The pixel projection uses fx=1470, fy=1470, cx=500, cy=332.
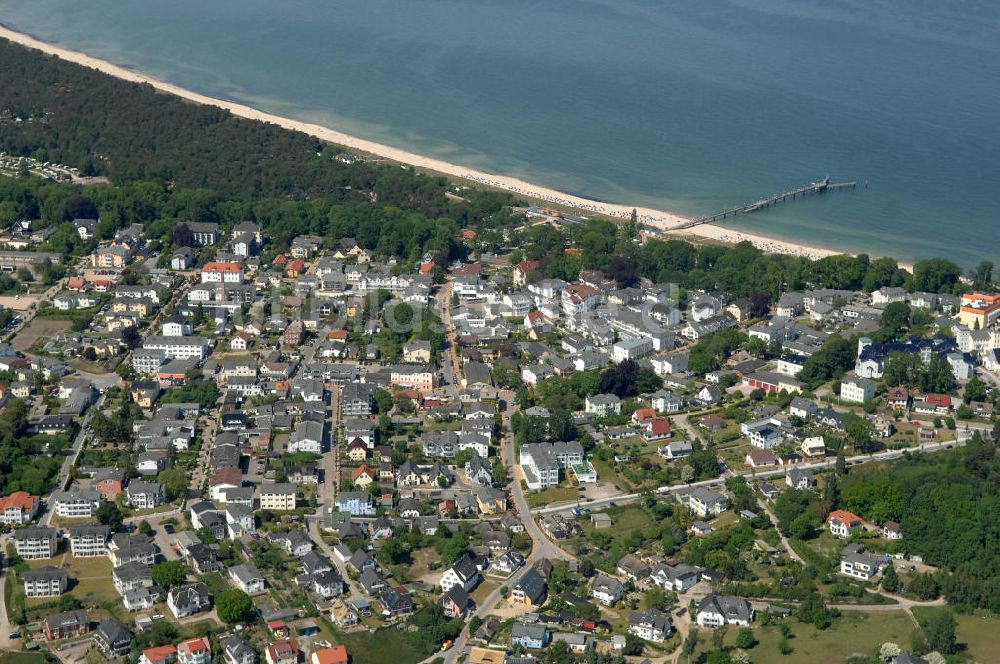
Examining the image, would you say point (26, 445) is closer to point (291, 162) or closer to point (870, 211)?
point (291, 162)

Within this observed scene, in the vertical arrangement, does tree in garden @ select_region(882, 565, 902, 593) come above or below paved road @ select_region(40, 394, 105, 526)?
above

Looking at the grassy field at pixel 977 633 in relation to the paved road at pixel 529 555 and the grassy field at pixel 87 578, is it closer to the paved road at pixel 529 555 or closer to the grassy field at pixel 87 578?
the paved road at pixel 529 555

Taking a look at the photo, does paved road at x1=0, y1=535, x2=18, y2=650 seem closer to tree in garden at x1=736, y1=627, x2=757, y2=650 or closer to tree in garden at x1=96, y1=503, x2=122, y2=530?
tree in garden at x1=96, y1=503, x2=122, y2=530

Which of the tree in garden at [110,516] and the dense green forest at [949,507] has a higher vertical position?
A: the dense green forest at [949,507]

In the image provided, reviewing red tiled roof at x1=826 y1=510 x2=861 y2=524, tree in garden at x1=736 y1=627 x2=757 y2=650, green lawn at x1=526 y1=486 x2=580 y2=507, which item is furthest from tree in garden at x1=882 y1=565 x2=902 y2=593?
green lawn at x1=526 y1=486 x2=580 y2=507

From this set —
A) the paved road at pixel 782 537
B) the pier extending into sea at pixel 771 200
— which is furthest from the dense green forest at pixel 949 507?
the pier extending into sea at pixel 771 200

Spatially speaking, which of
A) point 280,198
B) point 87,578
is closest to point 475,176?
point 280,198

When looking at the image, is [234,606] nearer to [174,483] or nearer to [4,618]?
[4,618]
